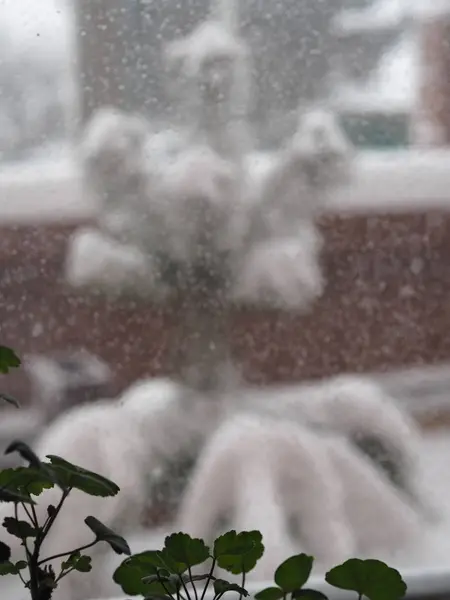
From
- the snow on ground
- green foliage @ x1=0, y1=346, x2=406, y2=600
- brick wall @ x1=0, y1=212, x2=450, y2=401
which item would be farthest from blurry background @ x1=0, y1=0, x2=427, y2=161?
green foliage @ x1=0, y1=346, x2=406, y2=600

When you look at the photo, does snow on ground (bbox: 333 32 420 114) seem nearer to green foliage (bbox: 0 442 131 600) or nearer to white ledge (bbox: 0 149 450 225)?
white ledge (bbox: 0 149 450 225)

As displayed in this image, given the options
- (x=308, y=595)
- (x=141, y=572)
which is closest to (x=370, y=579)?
(x=308, y=595)

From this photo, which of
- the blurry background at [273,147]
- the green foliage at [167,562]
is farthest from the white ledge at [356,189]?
the green foliage at [167,562]

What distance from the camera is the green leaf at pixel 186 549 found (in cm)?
47

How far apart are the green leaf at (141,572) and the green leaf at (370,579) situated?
0.11m

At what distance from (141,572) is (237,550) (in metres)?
0.07

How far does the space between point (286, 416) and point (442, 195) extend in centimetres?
35

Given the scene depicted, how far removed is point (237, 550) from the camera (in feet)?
1.61

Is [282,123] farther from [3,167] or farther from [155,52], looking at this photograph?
[3,167]

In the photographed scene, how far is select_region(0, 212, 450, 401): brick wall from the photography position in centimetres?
89

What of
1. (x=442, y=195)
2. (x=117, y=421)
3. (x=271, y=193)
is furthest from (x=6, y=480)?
(x=442, y=195)

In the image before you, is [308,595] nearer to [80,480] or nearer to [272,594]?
[272,594]

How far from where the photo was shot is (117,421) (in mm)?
873

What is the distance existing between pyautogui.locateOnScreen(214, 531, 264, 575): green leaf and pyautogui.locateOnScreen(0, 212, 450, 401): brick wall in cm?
41
